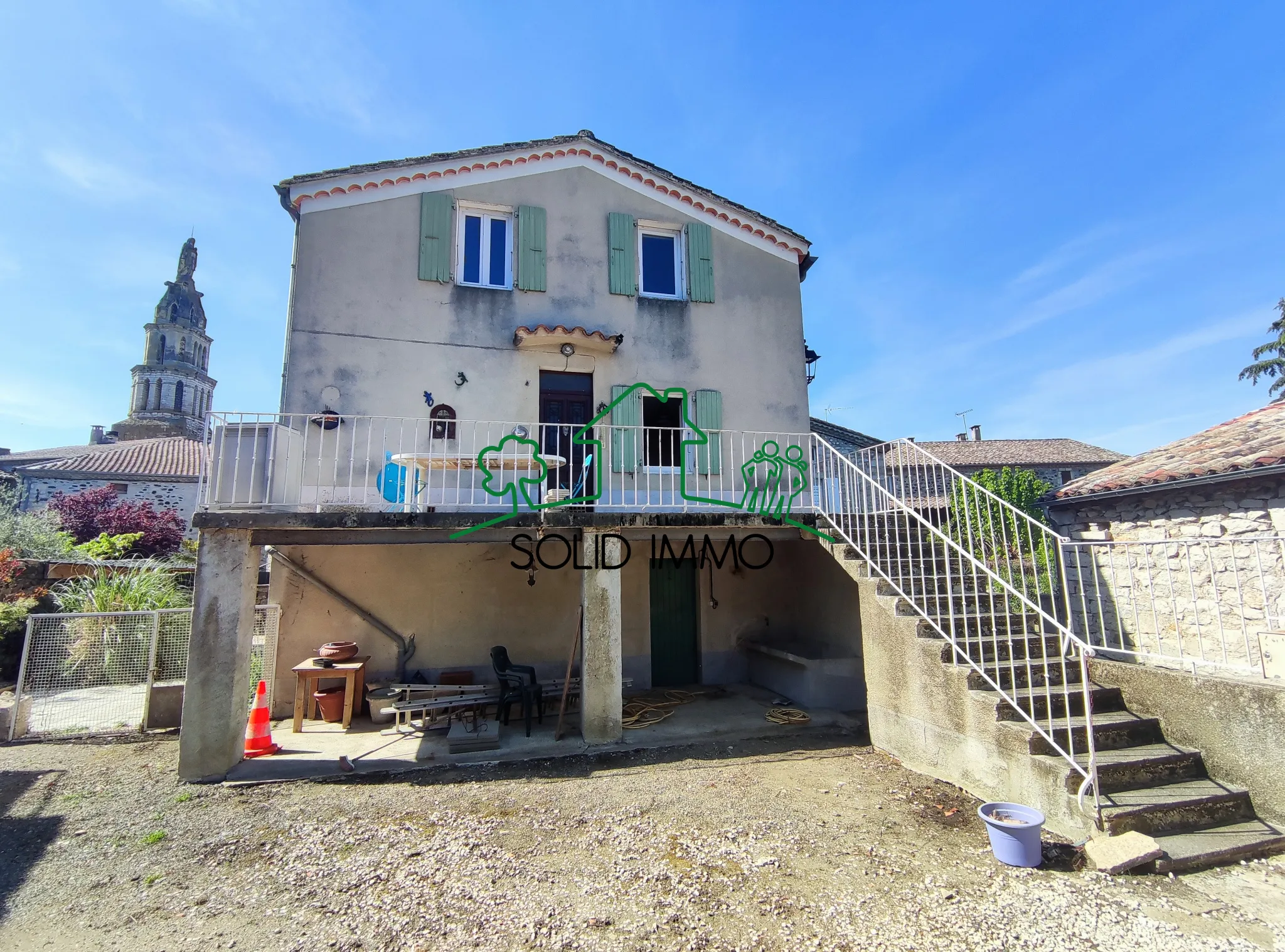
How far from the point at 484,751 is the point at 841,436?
12386mm

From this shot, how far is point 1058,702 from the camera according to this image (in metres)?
5.04

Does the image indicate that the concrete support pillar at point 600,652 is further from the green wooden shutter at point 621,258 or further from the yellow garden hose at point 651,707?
the green wooden shutter at point 621,258

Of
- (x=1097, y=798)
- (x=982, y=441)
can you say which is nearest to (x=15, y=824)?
(x=1097, y=798)

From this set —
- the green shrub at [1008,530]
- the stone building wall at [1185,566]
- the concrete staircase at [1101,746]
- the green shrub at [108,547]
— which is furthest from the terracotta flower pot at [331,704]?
the green shrub at [108,547]

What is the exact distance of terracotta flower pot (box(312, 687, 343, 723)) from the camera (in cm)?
769

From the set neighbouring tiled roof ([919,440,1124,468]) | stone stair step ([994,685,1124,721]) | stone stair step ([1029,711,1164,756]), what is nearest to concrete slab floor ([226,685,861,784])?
A: stone stair step ([994,685,1124,721])

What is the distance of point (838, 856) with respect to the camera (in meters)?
4.21

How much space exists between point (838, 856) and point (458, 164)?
9945 mm

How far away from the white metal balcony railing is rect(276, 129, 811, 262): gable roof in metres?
3.44

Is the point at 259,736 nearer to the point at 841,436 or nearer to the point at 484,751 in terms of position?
the point at 484,751

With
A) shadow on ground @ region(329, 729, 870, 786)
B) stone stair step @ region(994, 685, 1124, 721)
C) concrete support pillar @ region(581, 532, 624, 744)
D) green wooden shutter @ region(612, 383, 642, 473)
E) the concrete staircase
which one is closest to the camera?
the concrete staircase

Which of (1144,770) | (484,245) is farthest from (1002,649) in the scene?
(484,245)

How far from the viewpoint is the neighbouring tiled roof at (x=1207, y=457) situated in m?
6.62

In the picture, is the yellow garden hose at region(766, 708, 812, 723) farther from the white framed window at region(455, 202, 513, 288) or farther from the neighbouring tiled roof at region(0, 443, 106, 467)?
the neighbouring tiled roof at region(0, 443, 106, 467)
